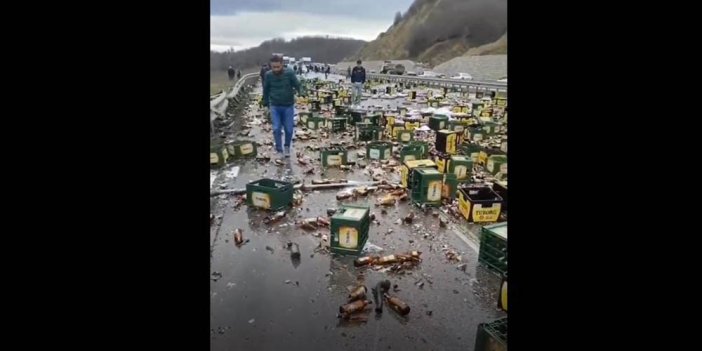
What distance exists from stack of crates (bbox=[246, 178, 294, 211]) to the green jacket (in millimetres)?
2628

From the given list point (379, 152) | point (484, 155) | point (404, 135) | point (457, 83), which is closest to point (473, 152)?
point (484, 155)

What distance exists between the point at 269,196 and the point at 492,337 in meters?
3.39

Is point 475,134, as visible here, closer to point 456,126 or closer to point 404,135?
point 456,126

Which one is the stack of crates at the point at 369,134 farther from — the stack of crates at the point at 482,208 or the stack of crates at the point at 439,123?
the stack of crates at the point at 482,208

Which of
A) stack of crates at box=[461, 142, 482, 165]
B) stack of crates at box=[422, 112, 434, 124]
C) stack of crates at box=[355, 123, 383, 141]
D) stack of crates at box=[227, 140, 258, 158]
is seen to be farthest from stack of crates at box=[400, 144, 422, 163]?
stack of crates at box=[422, 112, 434, 124]

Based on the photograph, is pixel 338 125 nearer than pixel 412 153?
No

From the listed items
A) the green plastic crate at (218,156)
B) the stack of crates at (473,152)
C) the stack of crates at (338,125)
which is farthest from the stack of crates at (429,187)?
the stack of crates at (338,125)

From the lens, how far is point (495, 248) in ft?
12.2

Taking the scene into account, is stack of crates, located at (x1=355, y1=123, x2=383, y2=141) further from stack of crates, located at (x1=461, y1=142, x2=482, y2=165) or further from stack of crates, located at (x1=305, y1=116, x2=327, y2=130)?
stack of crates, located at (x1=461, y1=142, x2=482, y2=165)

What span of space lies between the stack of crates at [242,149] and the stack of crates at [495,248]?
541cm

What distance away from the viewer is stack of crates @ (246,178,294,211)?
525cm
